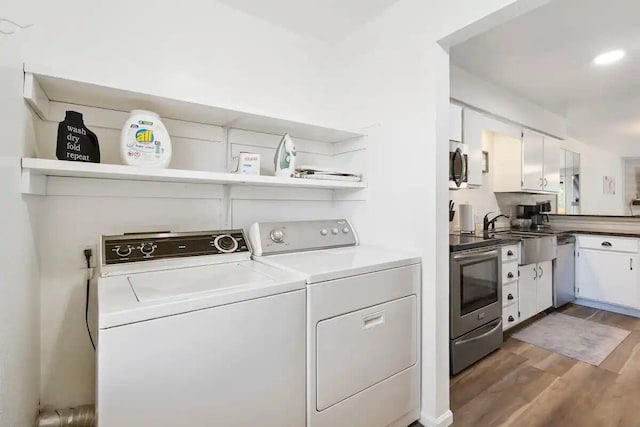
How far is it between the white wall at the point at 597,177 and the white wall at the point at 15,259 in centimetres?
547

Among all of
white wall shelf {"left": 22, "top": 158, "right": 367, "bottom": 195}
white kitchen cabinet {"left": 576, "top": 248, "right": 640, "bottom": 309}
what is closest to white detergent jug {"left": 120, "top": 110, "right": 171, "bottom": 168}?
white wall shelf {"left": 22, "top": 158, "right": 367, "bottom": 195}

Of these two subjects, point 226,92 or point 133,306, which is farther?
point 226,92

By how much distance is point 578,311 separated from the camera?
3.39 meters

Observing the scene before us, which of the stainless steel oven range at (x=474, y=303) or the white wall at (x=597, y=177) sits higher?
the white wall at (x=597, y=177)

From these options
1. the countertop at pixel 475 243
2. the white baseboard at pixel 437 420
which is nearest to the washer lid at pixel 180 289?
the white baseboard at pixel 437 420

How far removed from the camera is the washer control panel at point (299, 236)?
66.6 inches

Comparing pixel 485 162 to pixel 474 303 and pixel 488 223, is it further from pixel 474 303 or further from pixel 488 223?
pixel 474 303

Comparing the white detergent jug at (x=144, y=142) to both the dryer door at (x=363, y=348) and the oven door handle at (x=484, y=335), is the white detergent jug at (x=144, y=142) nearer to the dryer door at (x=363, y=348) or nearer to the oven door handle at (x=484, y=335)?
the dryer door at (x=363, y=348)

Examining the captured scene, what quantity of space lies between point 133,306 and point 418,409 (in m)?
1.53

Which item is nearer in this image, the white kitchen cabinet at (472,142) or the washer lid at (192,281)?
the washer lid at (192,281)

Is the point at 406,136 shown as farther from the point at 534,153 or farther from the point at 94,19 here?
the point at 534,153

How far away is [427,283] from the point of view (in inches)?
64.8

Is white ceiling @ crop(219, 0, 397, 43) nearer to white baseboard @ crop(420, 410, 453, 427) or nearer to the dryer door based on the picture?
the dryer door

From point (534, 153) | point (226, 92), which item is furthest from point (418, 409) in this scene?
point (534, 153)
